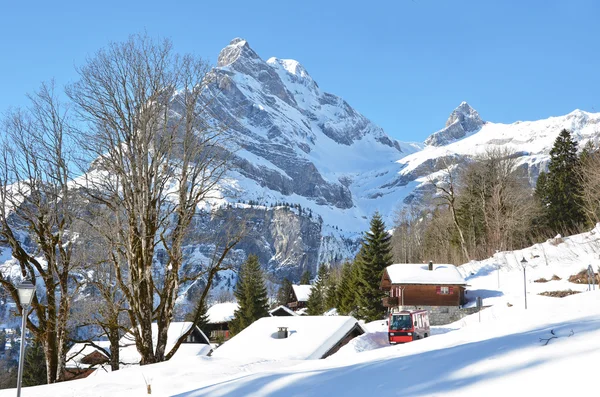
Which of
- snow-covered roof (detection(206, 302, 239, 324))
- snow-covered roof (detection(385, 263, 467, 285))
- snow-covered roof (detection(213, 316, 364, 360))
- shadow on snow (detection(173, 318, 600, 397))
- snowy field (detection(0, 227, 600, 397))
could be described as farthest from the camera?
snow-covered roof (detection(206, 302, 239, 324))

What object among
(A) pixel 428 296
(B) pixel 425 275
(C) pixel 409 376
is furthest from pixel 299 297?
(C) pixel 409 376

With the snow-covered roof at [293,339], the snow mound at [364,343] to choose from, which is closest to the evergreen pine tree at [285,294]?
the snow-covered roof at [293,339]

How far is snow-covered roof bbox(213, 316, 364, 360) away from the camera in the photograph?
24.3 meters

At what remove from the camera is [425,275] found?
39.0m

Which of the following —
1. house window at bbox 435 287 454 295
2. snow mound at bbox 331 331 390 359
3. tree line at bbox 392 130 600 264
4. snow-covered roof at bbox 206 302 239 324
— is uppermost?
Answer: tree line at bbox 392 130 600 264

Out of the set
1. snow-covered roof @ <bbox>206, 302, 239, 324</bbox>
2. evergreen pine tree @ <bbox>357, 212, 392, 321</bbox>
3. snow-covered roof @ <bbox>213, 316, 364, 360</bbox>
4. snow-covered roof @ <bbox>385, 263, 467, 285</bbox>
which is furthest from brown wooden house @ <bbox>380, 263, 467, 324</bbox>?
snow-covered roof @ <bbox>206, 302, 239, 324</bbox>

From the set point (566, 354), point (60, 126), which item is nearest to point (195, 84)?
point (60, 126)

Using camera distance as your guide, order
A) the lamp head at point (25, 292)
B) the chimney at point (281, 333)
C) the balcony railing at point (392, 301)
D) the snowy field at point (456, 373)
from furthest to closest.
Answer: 1. the balcony railing at point (392, 301)
2. the chimney at point (281, 333)
3. the lamp head at point (25, 292)
4. the snowy field at point (456, 373)

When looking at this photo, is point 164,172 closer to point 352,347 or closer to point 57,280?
point 57,280

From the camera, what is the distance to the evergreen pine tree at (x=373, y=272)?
41562mm

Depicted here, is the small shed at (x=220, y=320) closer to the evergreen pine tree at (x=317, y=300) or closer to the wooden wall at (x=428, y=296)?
the evergreen pine tree at (x=317, y=300)

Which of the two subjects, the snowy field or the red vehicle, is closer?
the snowy field

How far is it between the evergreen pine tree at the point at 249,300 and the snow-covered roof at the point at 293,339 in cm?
2677

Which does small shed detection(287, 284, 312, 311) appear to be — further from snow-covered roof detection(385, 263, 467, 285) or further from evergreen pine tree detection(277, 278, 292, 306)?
snow-covered roof detection(385, 263, 467, 285)
